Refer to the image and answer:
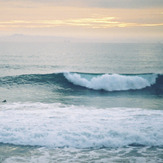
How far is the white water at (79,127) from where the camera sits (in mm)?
8984

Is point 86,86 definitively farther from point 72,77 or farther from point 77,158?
point 77,158

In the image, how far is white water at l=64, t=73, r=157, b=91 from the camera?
66.6 feet

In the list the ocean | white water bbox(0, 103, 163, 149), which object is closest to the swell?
the ocean

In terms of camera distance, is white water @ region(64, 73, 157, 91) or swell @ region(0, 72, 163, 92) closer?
white water @ region(64, 73, 157, 91)

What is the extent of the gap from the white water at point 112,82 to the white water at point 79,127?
699 centimetres

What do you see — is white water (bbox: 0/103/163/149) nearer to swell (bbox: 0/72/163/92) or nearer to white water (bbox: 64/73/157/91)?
white water (bbox: 64/73/157/91)

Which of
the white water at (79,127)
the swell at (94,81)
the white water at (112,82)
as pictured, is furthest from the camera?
the swell at (94,81)

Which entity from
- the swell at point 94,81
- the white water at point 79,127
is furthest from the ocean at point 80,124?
the swell at point 94,81

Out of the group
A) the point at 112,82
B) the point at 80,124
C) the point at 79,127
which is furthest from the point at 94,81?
the point at 79,127

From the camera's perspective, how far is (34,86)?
2011cm

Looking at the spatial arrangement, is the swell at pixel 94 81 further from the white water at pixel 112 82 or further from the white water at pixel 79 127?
the white water at pixel 79 127

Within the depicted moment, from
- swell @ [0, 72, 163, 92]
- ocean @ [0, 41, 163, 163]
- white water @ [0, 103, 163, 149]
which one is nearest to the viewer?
ocean @ [0, 41, 163, 163]

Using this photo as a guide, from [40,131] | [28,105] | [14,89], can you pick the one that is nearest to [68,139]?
[40,131]

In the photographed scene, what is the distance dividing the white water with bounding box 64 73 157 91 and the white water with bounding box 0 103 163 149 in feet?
22.9
